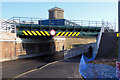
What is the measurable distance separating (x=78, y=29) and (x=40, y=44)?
10.5m

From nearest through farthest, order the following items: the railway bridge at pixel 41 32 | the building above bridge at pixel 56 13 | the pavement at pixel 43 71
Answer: the pavement at pixel 43 71 < the railway bridge at pixel 41 32 < the building above bridge at pixel 56 13

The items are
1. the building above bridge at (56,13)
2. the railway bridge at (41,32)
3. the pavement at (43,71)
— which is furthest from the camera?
the building above bridge at (56,13)

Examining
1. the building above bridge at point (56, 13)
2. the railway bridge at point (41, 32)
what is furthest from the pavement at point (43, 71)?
the building above bridge at point (56, 13)

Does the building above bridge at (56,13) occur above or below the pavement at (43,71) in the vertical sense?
above

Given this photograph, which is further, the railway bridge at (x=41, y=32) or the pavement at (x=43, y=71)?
the railway bridge at (x=41, y=32)

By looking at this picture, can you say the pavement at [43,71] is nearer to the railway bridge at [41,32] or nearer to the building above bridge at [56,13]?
the railway bridge at [41,32]

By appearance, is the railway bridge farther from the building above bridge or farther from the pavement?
the building above bridge

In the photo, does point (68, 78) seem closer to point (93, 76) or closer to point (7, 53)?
point (93, 76)

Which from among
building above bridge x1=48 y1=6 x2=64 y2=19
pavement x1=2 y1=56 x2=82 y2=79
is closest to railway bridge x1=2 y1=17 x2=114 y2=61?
pavement x1=2 y1=56 x2=82 y2=79

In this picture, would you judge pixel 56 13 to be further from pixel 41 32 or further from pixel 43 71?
pixel 43 71

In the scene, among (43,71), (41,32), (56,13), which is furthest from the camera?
(56,13)

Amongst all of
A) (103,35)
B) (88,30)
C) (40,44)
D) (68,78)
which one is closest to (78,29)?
(88,30)

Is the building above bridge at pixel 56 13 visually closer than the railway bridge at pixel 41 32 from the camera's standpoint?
No

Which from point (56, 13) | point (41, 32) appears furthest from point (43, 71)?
point (56, 13)
